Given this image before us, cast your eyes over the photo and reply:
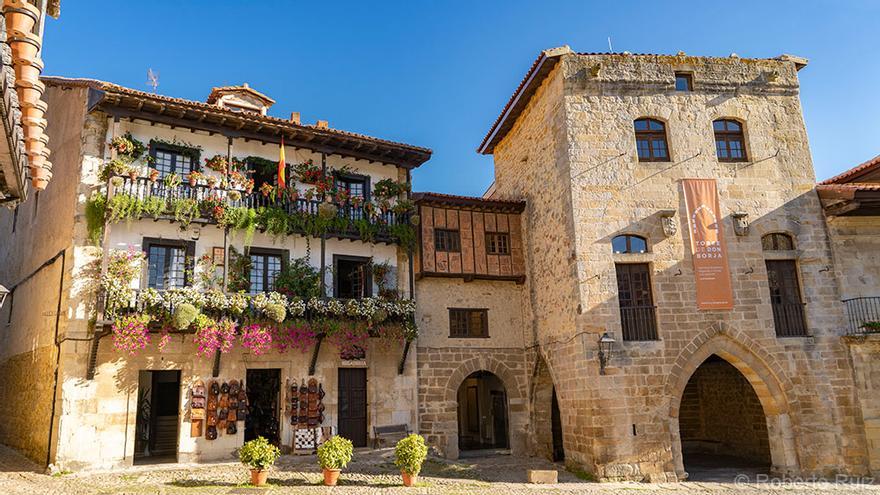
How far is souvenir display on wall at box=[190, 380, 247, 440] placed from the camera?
15039 millimetres

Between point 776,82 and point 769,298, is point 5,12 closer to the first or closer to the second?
point 769,298

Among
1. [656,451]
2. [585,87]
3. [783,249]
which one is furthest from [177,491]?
[783,249]

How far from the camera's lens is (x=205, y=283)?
15.5m

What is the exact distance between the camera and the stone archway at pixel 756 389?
603 inches

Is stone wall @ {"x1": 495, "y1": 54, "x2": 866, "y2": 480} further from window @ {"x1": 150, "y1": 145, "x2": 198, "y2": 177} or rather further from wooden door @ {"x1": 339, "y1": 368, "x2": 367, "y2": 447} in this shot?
window @ {"x1": 150, "y1": 145, "x2": 198, "y2": 177}

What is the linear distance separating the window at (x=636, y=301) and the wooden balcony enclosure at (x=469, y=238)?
12.8ft

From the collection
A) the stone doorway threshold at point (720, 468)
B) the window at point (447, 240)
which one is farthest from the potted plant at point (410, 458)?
the stone doorway threshold at point (720, 468)

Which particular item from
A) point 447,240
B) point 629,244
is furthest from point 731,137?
point 447,240

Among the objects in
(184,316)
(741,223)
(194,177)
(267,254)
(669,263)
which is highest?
(194,177)

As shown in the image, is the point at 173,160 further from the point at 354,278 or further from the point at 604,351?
the point at 604,351

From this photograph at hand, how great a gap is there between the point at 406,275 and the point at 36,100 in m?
13.0

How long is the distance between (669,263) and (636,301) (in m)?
1.38

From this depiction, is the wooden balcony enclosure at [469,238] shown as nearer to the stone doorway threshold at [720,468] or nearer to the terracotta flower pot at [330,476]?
the terracotta flower pot at [330,476]

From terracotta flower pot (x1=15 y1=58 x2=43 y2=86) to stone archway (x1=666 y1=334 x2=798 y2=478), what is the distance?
14.6 meters
